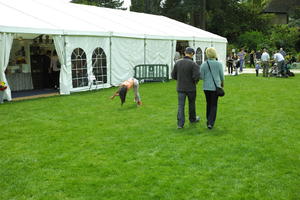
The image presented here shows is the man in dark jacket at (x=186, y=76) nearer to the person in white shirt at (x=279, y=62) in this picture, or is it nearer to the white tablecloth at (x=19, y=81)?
the white tablecloth at (x=19, y=81)

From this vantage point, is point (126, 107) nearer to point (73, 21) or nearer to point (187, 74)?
point (187, 74)

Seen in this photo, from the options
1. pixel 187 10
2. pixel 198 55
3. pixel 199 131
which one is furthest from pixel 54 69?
pixel 187 10

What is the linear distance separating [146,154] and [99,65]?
9950 mm

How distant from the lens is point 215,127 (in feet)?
25.3

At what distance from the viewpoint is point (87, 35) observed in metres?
14.2

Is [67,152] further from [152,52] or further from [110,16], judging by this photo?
[110,16]

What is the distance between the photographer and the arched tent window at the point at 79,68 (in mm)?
13922

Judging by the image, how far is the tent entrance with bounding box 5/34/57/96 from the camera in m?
14.5

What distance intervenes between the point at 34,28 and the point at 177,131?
726cm

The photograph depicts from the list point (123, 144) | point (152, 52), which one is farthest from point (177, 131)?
point (152, 52)

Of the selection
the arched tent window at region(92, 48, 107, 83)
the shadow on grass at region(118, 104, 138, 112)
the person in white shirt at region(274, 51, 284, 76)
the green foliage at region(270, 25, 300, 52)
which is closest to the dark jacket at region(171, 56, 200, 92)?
the shadow on grass at region(118, 104, 138, 112)

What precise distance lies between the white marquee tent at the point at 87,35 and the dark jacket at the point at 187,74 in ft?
22.0

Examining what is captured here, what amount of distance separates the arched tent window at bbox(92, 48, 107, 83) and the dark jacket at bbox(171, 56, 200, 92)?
8023mm

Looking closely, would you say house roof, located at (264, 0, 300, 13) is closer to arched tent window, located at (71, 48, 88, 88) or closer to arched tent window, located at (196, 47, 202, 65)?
arched tent window, located at (196, 47, 202, 65)
